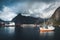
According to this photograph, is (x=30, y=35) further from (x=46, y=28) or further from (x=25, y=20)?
(x=46, y=28)

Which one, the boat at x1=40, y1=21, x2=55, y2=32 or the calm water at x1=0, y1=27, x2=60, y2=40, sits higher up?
the boat at x1=40, y1=21, x2=55, y2=32

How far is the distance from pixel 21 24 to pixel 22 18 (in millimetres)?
1389

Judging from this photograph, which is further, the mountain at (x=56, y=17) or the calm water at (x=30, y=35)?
the mountain at (x=56, y=17)

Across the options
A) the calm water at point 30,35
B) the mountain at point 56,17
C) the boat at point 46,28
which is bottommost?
the calm water at point 30,35

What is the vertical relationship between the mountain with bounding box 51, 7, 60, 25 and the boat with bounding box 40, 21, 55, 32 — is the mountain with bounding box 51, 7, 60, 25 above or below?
above

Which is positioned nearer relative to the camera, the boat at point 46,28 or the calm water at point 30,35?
the calm water at point 30,35

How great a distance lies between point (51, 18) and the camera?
16.6 metres

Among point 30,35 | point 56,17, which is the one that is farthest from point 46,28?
point 30,35

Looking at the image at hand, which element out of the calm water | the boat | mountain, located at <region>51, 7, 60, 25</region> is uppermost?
mountain, located at <region>51, 7, 60, 25</region>

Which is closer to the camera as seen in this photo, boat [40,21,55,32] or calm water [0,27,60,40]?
calm water [0,27,60,40]

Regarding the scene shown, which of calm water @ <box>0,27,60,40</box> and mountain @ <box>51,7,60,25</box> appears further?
mountain @ <box>51,7,60,25</box>

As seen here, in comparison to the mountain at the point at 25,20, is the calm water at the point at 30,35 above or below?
below

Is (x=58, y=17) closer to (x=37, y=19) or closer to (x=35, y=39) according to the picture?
(x=37, y=19)

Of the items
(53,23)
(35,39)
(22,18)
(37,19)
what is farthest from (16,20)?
(35,39)
